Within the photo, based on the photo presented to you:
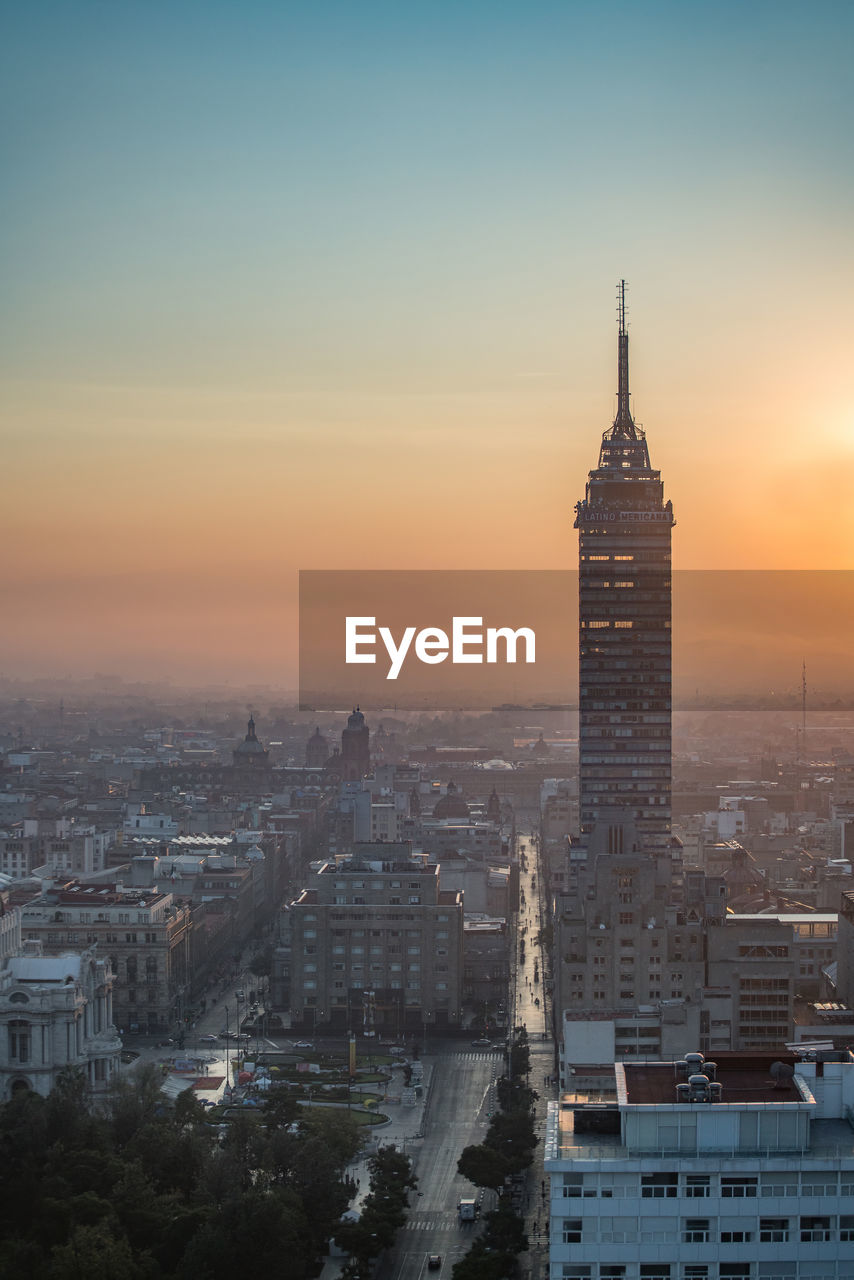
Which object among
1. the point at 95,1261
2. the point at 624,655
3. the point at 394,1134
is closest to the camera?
the point at 95,1261

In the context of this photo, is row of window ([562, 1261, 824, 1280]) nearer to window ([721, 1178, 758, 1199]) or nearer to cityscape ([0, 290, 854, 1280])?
cityscape ([0, 290, 854, 1280])

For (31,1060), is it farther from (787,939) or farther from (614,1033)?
(787,939)

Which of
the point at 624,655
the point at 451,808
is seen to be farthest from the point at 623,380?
the point at 451,808

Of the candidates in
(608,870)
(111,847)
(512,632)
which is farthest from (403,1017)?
(512,632)

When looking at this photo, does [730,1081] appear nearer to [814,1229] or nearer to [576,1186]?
[814,1229]

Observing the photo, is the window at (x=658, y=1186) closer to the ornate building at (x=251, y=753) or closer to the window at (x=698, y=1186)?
the window at (x=698, y=1186)

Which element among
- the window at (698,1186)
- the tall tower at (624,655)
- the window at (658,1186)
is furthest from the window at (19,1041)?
the tall tower at (624,655)
